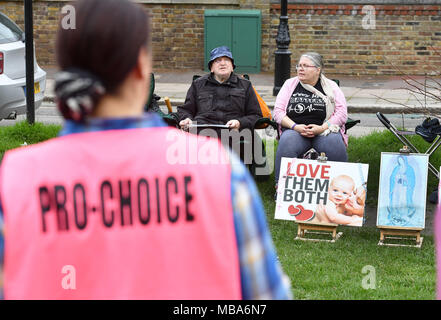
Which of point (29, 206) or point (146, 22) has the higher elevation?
point (146, 22)

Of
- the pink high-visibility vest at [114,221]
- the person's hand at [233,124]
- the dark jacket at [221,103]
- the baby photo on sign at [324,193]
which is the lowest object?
the baby photo on sign at [324,193]

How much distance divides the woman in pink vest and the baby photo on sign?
483 centimetres

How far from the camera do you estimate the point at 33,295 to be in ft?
5.31

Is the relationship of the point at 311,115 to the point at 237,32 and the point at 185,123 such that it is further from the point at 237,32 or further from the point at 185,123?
the point at 237,32

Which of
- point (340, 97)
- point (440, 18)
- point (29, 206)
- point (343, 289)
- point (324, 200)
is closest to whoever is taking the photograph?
point (29, 206)

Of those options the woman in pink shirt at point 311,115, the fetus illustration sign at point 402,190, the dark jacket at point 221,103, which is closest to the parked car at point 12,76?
the dark jacket at point 221,103

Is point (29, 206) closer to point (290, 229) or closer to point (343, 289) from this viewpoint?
point (343, 289)

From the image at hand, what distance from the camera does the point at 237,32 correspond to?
18.9m

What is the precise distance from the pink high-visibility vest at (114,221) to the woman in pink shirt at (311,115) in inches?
219

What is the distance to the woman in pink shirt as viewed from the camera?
23.5ft

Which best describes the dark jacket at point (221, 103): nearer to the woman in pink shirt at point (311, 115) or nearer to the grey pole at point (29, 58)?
the woman in pink shirt at point (311, 115)

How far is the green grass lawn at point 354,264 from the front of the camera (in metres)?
5.12
